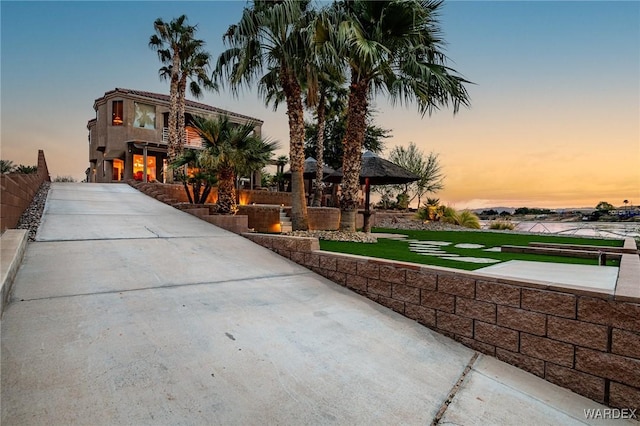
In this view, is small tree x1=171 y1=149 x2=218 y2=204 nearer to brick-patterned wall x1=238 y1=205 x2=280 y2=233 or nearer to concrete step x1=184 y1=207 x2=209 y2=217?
concrete step x1=184 y1=207 x2=209 y2=217

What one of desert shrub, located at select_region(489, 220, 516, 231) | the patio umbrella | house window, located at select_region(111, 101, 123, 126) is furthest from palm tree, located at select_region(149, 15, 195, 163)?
desert shrub, located at select_region(489, 220, 516, 231)

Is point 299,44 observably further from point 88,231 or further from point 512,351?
point 512,351

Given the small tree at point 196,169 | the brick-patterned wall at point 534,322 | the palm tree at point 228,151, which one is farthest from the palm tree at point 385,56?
the brick-patterned wall at point 534,322

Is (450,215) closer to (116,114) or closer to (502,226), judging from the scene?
(502,226)

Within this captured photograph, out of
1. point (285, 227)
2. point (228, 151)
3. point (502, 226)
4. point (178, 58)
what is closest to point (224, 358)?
point (228, 151)

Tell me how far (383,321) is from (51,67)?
835 inches

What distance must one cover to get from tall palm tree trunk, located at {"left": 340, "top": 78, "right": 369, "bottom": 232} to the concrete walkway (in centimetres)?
450

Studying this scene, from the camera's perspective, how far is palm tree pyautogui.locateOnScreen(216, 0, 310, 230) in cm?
835

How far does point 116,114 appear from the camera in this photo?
21.1m

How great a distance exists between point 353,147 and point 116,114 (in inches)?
781

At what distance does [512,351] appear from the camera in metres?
3.03

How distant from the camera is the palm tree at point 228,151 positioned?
837 centimetres

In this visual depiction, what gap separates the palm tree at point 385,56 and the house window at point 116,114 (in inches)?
733

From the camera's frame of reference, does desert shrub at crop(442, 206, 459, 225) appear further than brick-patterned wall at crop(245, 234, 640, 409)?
Yes
